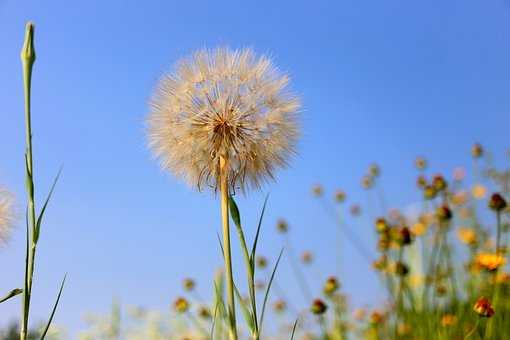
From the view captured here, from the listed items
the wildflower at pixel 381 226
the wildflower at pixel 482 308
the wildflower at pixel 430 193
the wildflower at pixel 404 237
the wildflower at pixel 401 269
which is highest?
the wildflower at pixel 430 193

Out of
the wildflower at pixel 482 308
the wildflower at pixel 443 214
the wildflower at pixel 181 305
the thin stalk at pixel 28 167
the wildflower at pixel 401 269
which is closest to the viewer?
the thin stalk at pixel 28 167

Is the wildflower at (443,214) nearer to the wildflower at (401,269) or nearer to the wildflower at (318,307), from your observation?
the wildflower at (401,269)

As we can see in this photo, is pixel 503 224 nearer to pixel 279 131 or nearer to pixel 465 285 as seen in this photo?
pixel 465 285

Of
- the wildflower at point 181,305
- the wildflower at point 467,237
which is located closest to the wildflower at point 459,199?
the wildflower at point 467,237

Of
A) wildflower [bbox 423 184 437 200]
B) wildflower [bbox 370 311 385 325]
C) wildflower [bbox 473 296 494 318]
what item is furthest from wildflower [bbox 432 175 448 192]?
wildflower [bbox 473 296 494 318]

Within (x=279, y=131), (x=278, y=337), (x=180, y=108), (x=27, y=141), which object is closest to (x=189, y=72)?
(x=180, y=108)

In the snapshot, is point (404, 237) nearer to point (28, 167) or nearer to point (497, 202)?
point (497, 202)

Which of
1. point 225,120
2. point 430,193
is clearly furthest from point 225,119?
point 430,193
